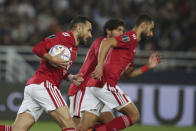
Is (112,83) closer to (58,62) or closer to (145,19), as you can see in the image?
(145,19)

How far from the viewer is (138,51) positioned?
13945 mm

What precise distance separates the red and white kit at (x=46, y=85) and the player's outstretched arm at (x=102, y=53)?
37cm

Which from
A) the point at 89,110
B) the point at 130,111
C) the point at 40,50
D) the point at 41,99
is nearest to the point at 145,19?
the point at 130,111

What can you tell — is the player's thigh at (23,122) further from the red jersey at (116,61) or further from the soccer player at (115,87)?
the red jersey at (116,61)

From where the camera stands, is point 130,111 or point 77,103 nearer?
point 130,111

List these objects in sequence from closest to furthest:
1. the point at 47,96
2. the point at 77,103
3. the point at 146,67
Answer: the point at 47,96, the point at 77,103, the point at 146,67

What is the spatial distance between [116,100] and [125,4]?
8487mm

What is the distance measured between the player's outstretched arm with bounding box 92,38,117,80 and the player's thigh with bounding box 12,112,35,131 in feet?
3.30

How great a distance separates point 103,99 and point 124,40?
900mm

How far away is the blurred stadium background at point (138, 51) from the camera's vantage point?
12.6 metres

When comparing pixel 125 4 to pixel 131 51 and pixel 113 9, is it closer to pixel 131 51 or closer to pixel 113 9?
pixel 113 9

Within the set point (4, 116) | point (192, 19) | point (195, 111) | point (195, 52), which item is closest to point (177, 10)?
point (192, 19)

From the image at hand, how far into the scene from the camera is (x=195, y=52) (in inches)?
570

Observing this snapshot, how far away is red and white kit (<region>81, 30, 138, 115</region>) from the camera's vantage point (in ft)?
24.6
